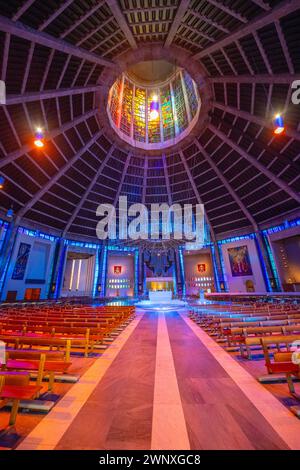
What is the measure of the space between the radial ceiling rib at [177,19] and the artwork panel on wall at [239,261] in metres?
24.7

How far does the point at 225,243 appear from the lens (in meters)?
29.9

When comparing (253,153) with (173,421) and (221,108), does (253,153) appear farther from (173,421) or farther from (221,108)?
(173,421)

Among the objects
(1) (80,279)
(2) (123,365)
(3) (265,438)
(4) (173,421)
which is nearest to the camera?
(3) (265,438)

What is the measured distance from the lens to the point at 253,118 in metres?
16.6

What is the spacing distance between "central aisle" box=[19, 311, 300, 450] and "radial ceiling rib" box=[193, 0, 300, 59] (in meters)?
17.1

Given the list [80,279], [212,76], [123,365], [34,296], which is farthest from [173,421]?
[80,279]

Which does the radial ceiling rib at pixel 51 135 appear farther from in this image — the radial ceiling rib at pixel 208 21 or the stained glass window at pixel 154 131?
Result: the radial ceiling rib at pixel 208 21

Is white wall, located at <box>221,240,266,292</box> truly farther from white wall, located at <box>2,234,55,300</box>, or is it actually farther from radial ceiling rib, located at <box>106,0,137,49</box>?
white wall, located at <box>2,234,55,300</box>

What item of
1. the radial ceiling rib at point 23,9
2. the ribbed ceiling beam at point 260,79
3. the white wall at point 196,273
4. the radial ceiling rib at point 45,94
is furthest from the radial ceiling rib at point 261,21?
the white wall at point 196,273

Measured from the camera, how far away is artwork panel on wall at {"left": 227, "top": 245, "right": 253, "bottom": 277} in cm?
2697

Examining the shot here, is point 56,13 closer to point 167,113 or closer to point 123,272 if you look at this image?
point 167,113

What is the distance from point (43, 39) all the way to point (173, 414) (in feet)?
59.1

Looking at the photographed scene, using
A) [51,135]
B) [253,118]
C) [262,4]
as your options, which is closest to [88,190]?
[51,135]

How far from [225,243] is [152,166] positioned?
16.6 meters
